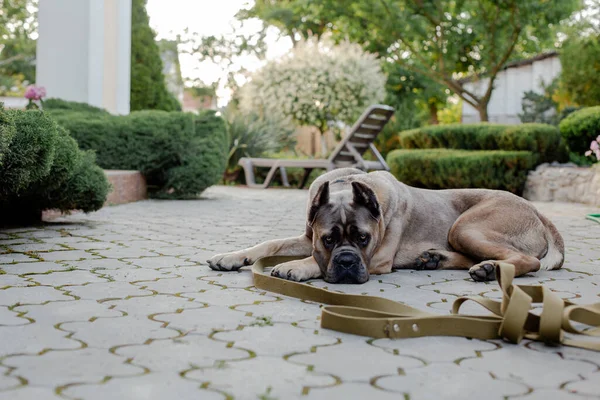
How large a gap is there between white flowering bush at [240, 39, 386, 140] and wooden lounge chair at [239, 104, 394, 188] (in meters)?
4.02

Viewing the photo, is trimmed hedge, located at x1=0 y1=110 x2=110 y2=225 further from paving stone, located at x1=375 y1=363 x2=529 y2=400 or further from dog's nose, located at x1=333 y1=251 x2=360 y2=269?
paving stone, located at x1=375 y1=363 x2=529 y2=400

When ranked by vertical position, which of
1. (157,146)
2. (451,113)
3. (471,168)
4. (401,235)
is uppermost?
(451,113)

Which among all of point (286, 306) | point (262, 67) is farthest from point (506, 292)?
point (262, 67)

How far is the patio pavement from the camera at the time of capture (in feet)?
7.78

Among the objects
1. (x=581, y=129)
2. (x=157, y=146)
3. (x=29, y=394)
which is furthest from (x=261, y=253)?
(x=581, y=129)

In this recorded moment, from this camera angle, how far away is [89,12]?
544 inches

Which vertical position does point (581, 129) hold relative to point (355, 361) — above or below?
above

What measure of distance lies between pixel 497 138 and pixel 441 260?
10.2 m

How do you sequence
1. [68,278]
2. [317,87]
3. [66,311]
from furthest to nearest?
1. [317,87]
2. [68,278]
3. [66,311]

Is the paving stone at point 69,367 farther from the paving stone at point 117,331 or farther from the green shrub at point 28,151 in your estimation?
the green shrub at point 28,151

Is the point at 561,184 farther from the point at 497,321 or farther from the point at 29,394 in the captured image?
the point at 29,394

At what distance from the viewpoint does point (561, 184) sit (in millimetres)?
13391

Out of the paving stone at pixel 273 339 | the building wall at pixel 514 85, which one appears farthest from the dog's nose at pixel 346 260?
the building wall at pixel 514 85

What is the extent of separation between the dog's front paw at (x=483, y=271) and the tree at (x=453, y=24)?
1772 cm
